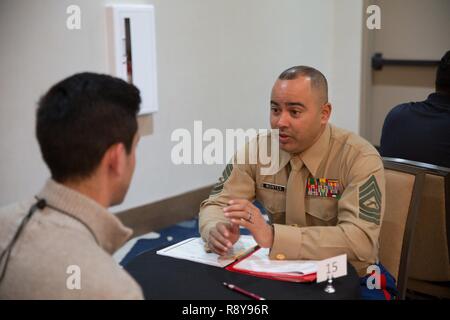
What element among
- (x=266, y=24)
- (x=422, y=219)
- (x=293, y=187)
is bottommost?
(x=422, y=219)

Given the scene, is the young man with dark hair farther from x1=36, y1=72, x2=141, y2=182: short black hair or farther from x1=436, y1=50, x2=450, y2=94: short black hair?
x1=436, y1=50, x2=450, y2=94: short black hair

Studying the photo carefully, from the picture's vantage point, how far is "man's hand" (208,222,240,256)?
6.83 feet

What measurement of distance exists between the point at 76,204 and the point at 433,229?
72.8 inches

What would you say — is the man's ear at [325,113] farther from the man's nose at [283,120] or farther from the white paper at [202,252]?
the white paper at [202,252]

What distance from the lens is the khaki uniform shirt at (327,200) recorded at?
2082mm

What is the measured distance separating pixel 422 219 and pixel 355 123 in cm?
318

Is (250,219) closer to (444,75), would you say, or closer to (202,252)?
(202,252)

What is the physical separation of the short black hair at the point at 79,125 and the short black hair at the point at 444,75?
87.5 inches

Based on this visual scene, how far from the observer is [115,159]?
1.49 metres

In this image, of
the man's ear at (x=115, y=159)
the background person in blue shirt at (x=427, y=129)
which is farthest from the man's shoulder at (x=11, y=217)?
the background person in blue shirt at (x=427, y=129)

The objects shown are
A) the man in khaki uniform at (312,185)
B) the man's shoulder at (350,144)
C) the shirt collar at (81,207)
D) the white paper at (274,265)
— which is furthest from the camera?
the man's shoulder at (350,144)

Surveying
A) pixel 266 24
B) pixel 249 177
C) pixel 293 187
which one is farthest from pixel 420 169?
pixel 266 24

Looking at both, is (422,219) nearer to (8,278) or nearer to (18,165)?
(8,278)
